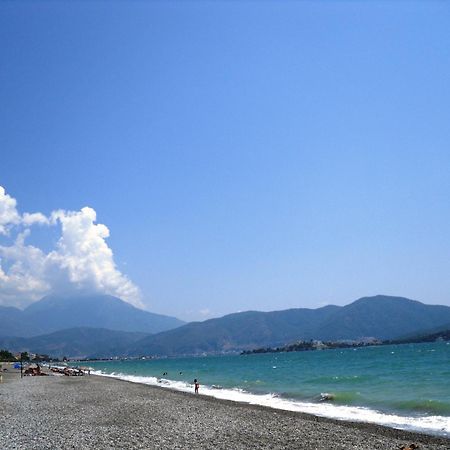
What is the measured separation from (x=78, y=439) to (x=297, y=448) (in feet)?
24.0

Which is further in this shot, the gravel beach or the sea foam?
the sea foam

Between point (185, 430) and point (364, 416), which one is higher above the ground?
point (185, 430)

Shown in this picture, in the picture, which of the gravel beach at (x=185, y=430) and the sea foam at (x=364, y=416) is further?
the sea foam at (x=364, y=416)

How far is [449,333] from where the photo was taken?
186 metres

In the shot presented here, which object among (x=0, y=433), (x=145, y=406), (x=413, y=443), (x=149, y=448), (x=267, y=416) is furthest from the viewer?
(x=145, y=406)

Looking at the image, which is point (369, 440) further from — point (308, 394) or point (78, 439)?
point (308, 394)

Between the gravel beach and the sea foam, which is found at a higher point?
the gravel beach

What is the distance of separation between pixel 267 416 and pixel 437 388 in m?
16.5

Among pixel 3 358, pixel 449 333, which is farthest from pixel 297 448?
pixel 449 333

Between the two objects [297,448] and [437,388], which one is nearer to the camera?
[297,448]

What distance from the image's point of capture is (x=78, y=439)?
51.2ft

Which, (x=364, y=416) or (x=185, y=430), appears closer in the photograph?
(x=185, y=430)

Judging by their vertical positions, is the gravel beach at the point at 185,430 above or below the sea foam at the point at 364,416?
above

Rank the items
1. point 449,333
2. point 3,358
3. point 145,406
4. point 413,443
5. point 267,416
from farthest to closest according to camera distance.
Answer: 1. point 449,333
2. point 3,358
3. point 145,406
4. point 267,416
5. point 413,443
